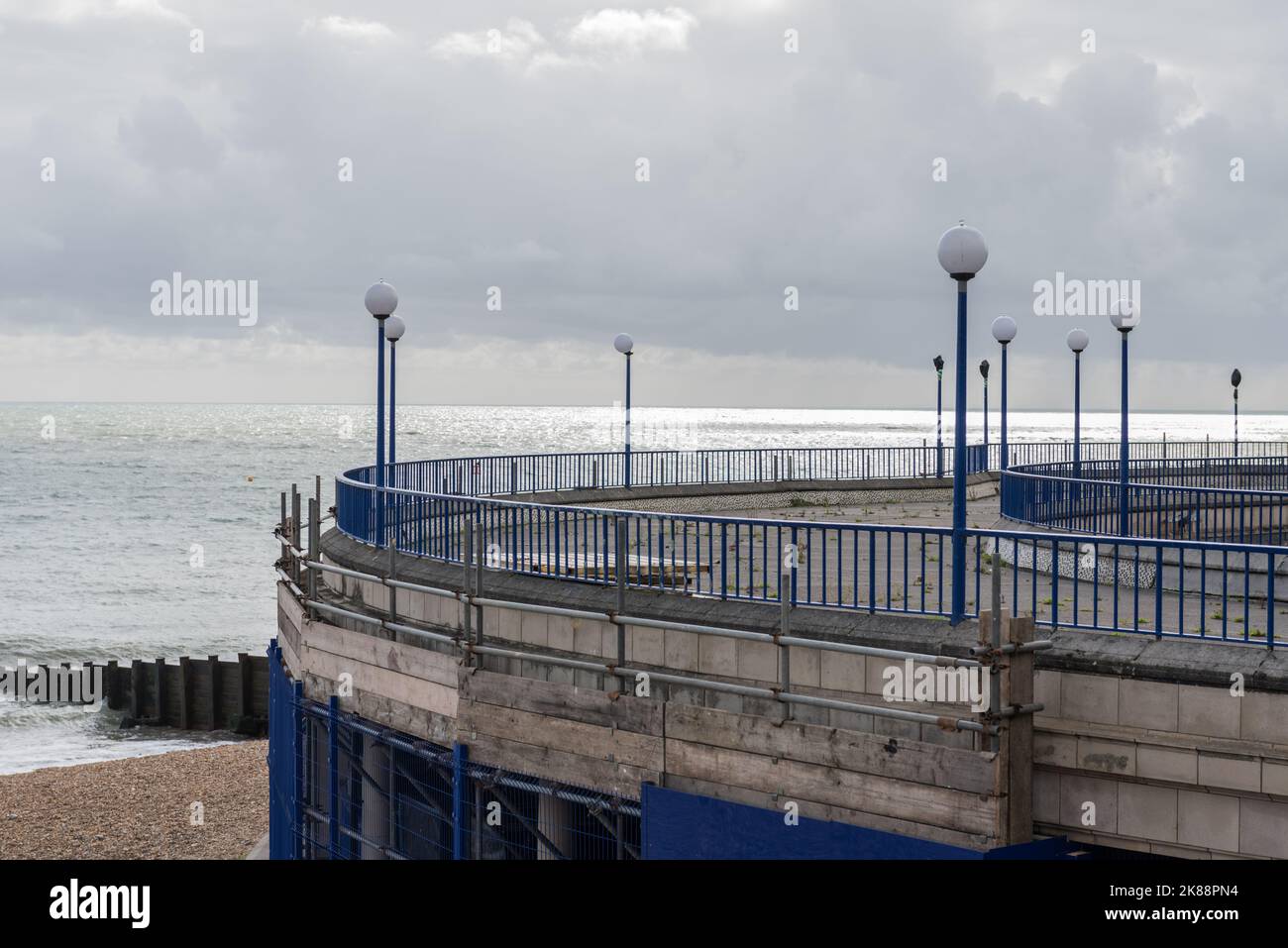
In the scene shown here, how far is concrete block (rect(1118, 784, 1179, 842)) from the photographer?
29.5 feet

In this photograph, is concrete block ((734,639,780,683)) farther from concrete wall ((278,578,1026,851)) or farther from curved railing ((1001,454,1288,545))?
curved railing ((1001,454,1288,545))

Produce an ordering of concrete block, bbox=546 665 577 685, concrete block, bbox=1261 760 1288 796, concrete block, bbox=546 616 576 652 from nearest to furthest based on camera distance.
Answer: concrete block, bbox=1261 760 1288 796 → concrete block, bbox=546 665 577 685 → concrete block, bbox=546 616 576 652

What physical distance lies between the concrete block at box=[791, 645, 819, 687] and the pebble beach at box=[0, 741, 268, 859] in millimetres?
16522

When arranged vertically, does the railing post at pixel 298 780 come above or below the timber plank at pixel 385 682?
below

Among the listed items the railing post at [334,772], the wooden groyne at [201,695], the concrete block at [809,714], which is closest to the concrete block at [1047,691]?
the concrete block at [809,714]

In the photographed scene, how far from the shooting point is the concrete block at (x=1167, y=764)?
8.84m

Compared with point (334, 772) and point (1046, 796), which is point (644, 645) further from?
point (334, 772)

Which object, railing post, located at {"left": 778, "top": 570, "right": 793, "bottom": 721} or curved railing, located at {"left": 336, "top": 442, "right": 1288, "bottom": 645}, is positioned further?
curved railing, located at {"left": 336, "top": 442, "right": 1288, "bottom": 645}

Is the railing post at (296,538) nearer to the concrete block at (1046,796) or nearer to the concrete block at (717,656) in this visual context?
the concrete block at (717,656)

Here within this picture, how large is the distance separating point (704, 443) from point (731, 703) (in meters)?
171

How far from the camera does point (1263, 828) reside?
868 centimetres

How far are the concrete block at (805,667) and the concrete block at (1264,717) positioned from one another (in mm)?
3089

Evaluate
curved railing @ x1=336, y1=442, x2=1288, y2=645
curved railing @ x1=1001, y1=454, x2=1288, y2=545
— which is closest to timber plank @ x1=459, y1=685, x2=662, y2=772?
curved railing @ x1=336, y1=442, x2=1288, y2=645

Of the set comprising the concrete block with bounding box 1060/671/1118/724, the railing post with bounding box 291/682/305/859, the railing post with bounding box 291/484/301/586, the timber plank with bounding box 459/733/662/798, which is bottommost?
the railing post with bounding box 291/682/305/859
